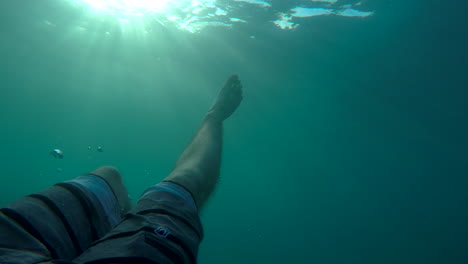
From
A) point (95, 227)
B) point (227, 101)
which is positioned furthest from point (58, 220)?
point (227, 101)

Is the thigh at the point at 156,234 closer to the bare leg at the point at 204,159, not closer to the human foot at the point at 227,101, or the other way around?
the bare leg at the point at 204,159

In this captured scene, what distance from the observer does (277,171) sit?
54.1 metres

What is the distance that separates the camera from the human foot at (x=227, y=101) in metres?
3.52

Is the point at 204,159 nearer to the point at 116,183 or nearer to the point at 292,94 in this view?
the point at 116,183

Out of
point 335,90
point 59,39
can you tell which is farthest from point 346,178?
point 59,39

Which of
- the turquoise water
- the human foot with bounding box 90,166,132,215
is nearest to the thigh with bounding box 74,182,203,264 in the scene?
the human foot with bounding box 90,166,132,215

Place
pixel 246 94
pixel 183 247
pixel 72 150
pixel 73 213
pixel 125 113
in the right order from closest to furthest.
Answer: pixel 183 247 → pixel 73 213 → pixel 246 94 → pixel 125 113 → pixel 72 150

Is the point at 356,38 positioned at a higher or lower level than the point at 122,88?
higher

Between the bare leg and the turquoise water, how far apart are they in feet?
36.0

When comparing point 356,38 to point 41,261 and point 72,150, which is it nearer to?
point 41,261

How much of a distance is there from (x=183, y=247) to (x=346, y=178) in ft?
→ 166

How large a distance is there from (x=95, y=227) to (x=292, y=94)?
22.0 meters

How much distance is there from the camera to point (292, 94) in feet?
73.3

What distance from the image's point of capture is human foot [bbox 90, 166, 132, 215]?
2.07 m
